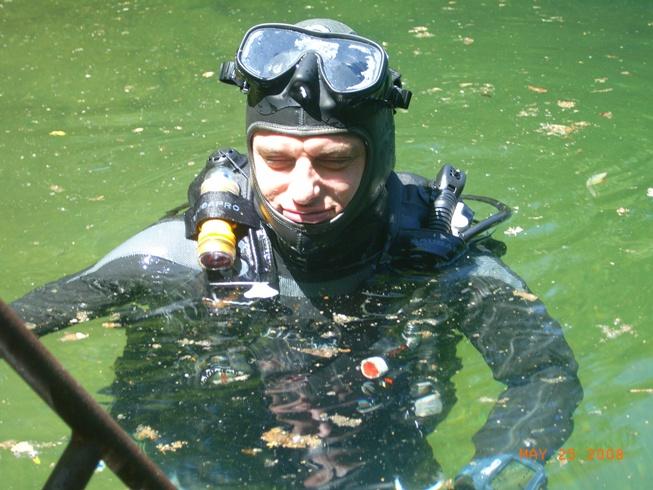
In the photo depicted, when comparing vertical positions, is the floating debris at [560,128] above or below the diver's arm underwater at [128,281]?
below

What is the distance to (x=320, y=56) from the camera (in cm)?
299

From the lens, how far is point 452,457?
3080 mm

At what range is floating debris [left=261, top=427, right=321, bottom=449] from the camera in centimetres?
280

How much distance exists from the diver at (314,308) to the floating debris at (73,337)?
11.7 inches

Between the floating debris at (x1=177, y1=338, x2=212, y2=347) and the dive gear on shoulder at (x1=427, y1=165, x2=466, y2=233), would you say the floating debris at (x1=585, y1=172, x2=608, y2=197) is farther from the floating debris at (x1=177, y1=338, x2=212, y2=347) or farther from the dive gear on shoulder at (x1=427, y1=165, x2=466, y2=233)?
the floating debris at (x1=177, y1=338, x2=212, y2=347)

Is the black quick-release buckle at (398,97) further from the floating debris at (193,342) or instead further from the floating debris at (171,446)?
the floating debris at (171,446)

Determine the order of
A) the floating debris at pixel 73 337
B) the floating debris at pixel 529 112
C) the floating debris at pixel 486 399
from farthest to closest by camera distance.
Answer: the floating debris at pixel 529 112, the floating debris at pixel 73 337, the floating debris at pixel 486 399

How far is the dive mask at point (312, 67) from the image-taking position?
289cm

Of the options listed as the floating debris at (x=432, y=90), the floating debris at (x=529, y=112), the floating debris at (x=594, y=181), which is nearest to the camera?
the floating debris at (x=594, y=181)

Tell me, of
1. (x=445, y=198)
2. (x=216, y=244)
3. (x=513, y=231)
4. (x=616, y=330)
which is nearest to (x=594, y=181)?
(x=513, y=231)

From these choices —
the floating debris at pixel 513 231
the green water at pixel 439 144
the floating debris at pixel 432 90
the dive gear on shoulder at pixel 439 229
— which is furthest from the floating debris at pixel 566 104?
the dive gear on shoulder at pixel 439 229

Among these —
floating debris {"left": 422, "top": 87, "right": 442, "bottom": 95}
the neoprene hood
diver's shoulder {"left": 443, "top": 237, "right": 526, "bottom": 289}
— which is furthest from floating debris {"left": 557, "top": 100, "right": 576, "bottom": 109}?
the neoprene hood

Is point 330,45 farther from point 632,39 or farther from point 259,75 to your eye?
point 632,39

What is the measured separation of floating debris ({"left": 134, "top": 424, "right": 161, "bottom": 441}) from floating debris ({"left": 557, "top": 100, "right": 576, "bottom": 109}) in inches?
142
